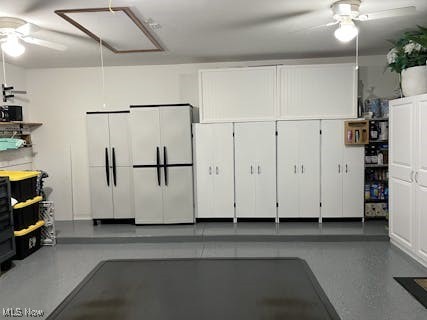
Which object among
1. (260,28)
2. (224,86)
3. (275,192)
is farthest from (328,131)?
(260,28)

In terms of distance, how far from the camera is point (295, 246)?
5.00 meters

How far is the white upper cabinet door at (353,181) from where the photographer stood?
5637 mm

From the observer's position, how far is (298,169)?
5.75 m

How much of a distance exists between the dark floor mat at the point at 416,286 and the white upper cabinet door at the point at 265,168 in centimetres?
233

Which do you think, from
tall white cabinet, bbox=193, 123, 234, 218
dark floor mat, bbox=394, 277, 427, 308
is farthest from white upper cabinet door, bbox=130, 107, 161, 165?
dark floor mat, bbox=394, 277, 427, 308

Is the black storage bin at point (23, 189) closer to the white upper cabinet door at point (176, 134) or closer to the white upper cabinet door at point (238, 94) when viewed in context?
the white upper cabinet door at point (176, 134)

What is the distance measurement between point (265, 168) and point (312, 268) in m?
1.98

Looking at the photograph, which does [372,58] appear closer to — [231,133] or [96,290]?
[231,133]

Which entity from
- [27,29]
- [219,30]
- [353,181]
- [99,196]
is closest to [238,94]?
[219,30]

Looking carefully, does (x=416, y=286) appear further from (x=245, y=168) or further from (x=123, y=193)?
(x=123, y=193)

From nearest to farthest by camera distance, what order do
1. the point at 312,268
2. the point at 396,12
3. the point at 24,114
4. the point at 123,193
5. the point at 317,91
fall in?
the point at 396,12 → the point at 312,268 → the point at 317,91 → the point at 123,193 → the point at 24,114

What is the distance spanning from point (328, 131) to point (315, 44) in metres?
1.35

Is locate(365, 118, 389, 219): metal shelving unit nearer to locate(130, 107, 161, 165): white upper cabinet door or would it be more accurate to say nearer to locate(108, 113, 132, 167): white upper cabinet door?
locate(130, 107, 161, 165): white upper cabinet door

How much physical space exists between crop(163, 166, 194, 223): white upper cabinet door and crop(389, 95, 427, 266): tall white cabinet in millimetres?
2909
